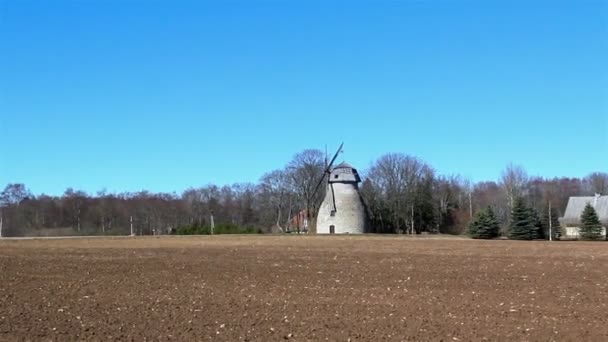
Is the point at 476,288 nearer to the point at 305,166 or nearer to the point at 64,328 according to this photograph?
the point at 64,328

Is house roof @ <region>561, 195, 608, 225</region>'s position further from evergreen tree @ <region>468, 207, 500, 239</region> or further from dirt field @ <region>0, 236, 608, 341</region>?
dirt field @ <region>0, 236, 608, 341</region>

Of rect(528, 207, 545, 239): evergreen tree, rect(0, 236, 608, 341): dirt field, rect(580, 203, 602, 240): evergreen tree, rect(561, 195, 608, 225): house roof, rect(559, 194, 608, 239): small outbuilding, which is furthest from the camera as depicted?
rect(561, 195, 608, 225): house roof

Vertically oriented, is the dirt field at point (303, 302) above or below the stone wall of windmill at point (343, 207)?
below

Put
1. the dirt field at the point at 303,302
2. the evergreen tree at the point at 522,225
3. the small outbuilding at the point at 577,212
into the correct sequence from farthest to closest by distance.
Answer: the small outbuilding at the point at 577,212 → the evergreen tree at the point at 522,225 → the dirt field at the point at 303,302

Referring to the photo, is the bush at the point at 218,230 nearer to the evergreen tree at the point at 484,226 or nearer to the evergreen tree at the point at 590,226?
the evergreen tree at the point at 484,226

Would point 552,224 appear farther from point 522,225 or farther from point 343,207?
point 343,207

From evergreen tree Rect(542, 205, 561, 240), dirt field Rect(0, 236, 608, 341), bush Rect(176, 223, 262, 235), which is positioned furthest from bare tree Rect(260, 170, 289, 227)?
dirt field Rect(0, 236, 608, 341)

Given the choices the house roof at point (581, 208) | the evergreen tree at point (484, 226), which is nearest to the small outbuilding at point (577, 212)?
the house roof at point (581, 208)

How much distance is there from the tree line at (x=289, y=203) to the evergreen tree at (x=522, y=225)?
12833 millimetres

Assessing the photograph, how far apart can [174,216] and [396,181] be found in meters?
54.9

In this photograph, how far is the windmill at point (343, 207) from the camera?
97750 mm

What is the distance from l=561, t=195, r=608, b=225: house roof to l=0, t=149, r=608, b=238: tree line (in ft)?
10.9

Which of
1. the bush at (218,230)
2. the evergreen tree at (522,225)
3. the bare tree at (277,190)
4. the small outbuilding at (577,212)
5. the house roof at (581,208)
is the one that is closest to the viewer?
the evergreen tree at (522,225)

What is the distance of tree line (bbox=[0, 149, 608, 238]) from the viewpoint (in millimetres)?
121625
